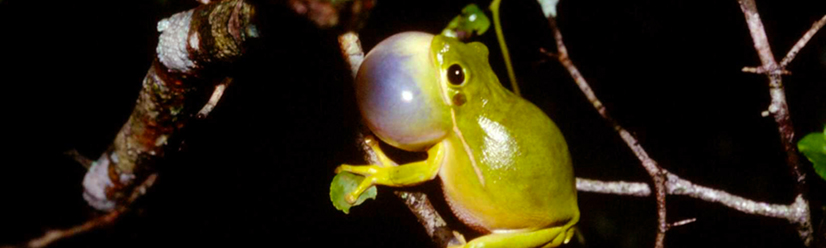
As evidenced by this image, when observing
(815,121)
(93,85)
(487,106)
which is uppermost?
(815,121)

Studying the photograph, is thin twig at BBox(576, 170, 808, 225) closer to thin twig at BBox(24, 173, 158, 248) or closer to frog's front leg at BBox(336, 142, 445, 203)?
frog's front leg at BBox(336, 142, 445, 203)

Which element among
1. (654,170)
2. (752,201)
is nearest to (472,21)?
(654,170)

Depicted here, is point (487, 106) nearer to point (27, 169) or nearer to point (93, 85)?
point (93, 85)

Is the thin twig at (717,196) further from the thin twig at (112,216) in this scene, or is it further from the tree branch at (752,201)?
the thin twig at (112,216)

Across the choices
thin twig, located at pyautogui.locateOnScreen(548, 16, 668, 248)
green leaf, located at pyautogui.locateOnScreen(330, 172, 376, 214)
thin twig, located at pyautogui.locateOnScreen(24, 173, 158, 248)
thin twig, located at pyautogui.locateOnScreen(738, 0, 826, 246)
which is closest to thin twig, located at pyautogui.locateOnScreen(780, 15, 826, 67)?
thin twig, located at pyautogui.locateOnScreen(738, 0, 826, 246)

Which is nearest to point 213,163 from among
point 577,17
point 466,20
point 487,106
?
point 466,20

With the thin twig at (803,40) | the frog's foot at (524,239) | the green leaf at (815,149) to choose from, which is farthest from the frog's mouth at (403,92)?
the green leaf at (815,149)

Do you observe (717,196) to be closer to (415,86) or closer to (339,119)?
(415,86)
